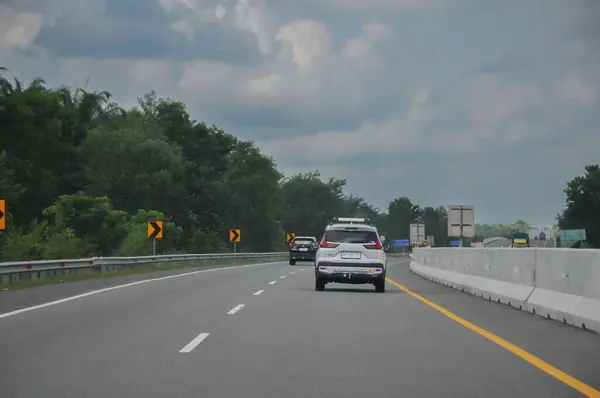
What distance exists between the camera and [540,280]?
56.1ft

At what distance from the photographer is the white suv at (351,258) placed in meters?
23.9

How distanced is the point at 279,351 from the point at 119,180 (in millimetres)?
80832

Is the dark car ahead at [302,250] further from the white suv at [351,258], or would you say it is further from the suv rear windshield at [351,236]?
the white suv at [351,258]

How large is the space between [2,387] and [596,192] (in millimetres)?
160660

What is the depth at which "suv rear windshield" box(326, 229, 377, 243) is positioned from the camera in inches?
955

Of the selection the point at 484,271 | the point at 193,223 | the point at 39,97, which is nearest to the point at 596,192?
the point at 193,223

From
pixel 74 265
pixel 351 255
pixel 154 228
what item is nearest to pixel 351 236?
pixel 351 255

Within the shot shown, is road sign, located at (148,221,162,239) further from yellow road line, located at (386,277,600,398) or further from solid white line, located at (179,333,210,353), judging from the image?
solid white line, located at (179,333,210,353)

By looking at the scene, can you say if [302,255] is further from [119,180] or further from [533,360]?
[533,360]

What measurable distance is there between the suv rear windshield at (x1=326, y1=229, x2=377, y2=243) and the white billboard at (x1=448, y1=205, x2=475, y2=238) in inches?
1017

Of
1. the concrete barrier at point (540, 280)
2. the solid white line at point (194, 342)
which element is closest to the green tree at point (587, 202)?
the concrete barrier at point (540, 280)

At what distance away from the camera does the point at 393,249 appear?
641 feet

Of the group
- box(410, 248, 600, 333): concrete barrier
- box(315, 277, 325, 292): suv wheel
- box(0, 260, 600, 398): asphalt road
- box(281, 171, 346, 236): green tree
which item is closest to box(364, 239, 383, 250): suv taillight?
box(315, 277, 325, 292): suv wheel

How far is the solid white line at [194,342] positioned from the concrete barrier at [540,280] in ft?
18.3
